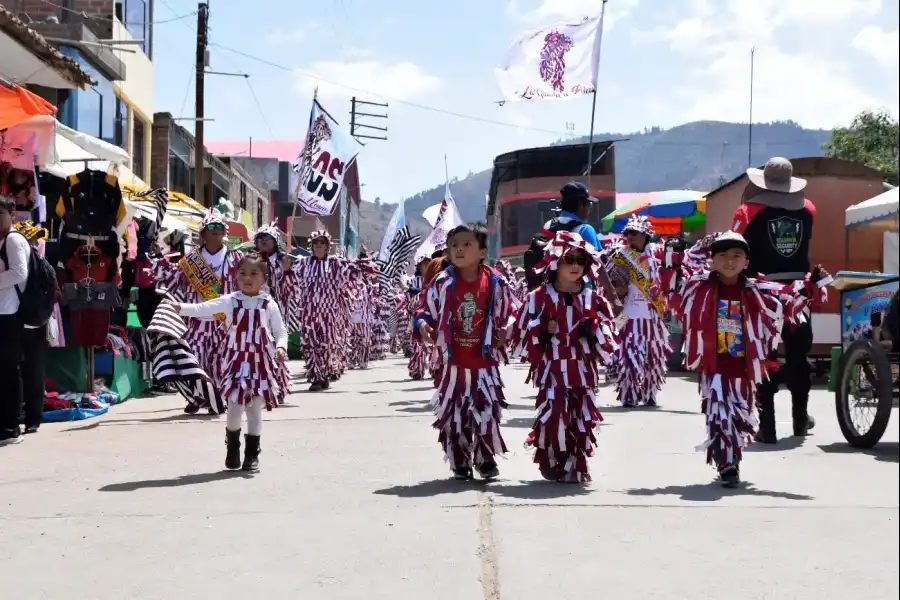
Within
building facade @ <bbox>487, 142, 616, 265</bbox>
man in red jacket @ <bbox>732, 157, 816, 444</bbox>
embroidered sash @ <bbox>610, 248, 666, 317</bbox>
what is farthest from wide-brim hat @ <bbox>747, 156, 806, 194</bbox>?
building facade @ <bbox>487, 142, 616, 265</bbox>

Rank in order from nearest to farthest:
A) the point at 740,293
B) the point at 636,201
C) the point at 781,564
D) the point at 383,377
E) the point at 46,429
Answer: the point at 781,564 → the point at 740,293 → the point at 46,429 → the point at 383,377 → the point at 636,201

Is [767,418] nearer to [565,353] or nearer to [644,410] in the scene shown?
[565,353]

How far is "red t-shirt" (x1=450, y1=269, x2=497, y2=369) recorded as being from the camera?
6.82m

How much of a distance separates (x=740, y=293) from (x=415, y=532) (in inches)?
99.8

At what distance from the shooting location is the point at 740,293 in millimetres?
6809

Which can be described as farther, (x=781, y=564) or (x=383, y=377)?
(x=383, y=377)

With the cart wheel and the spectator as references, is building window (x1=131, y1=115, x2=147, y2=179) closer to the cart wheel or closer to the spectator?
the spectator

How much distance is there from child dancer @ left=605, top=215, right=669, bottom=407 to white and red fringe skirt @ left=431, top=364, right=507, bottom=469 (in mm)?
Answer: 5048

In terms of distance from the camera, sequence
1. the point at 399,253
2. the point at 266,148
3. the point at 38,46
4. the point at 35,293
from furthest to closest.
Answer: the point at 266,148, the point at 399,253, the point at 38,46, the point at 35,293

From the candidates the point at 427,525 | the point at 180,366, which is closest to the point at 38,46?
the point at 180,366

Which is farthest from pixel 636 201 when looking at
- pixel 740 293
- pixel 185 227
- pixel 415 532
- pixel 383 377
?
pixel 415 532

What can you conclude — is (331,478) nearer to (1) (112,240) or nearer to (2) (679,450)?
(2) (679,450)

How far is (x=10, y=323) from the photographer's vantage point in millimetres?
8961

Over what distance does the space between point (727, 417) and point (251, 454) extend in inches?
114
